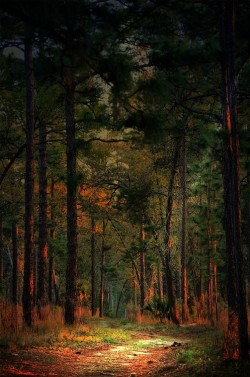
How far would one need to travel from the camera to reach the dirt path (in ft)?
22.8

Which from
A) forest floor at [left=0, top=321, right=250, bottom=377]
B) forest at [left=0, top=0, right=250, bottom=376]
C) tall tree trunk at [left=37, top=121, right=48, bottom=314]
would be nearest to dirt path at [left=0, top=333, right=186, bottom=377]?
forest floor at [left=0, top=321, right=250, bottom=377]

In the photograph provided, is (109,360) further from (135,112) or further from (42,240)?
(42,240)

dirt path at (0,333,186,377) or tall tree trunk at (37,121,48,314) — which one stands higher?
tall tree trunk at (37,121,48,314)

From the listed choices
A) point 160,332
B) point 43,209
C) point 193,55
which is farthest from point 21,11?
point 160,332

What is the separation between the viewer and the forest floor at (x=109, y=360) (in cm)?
666

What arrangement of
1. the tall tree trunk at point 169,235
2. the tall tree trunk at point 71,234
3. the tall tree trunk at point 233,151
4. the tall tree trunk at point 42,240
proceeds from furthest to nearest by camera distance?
the tall tree trunk at point 169,235, the tall tree trunk at point 42,240, the tall tree trunk at point 71,234, the tall tree trunk at point 233,151

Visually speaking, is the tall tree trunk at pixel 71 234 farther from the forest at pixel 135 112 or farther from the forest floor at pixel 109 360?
the forest floor at pixel 109 360

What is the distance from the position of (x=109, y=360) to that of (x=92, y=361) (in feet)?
1.32

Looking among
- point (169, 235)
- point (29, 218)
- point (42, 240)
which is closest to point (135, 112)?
point (29, 218)

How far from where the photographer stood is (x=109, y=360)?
8.61 m

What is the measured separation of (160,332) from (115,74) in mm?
12190

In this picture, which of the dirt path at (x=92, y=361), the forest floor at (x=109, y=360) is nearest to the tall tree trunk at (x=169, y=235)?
the forest floor at (x=109, y=360)

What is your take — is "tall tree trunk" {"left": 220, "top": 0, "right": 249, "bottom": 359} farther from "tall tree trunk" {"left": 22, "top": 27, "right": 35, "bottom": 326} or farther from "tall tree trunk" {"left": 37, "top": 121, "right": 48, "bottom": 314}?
"tall tree trunk" {"left": 37, "top": 121, "right": 48, "bottom": 314}

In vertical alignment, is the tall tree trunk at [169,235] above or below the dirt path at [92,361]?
above
